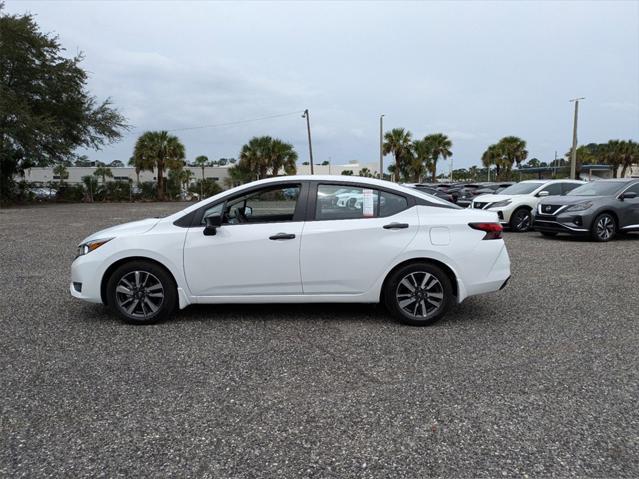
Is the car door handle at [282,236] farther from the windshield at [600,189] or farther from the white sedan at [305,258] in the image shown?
the windshield at [600,189]

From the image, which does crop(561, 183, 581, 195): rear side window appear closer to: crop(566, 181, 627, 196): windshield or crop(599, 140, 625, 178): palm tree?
crop(566, 181, 627, 196): windshield

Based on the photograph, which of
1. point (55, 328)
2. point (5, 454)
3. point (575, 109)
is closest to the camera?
point (5, 454)

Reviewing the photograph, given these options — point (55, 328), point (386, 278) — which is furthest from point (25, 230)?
point (386, 278)

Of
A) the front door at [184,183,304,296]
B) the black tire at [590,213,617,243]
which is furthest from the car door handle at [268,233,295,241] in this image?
the black tire at [590,213,617,243]

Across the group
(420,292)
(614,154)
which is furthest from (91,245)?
(614,154)

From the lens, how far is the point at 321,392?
3543 mm

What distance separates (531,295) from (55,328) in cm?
560

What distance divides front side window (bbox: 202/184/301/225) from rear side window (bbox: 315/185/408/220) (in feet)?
0.96

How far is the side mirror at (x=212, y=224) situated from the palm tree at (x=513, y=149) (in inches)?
2063

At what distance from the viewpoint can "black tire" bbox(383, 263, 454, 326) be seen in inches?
198

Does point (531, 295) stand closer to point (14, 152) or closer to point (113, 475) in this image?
point (113, 475)

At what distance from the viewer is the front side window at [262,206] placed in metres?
5.16

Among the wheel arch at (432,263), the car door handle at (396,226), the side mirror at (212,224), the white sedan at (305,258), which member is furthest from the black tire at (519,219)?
the side mirror at (212,224)

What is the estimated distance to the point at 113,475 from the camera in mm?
2578
